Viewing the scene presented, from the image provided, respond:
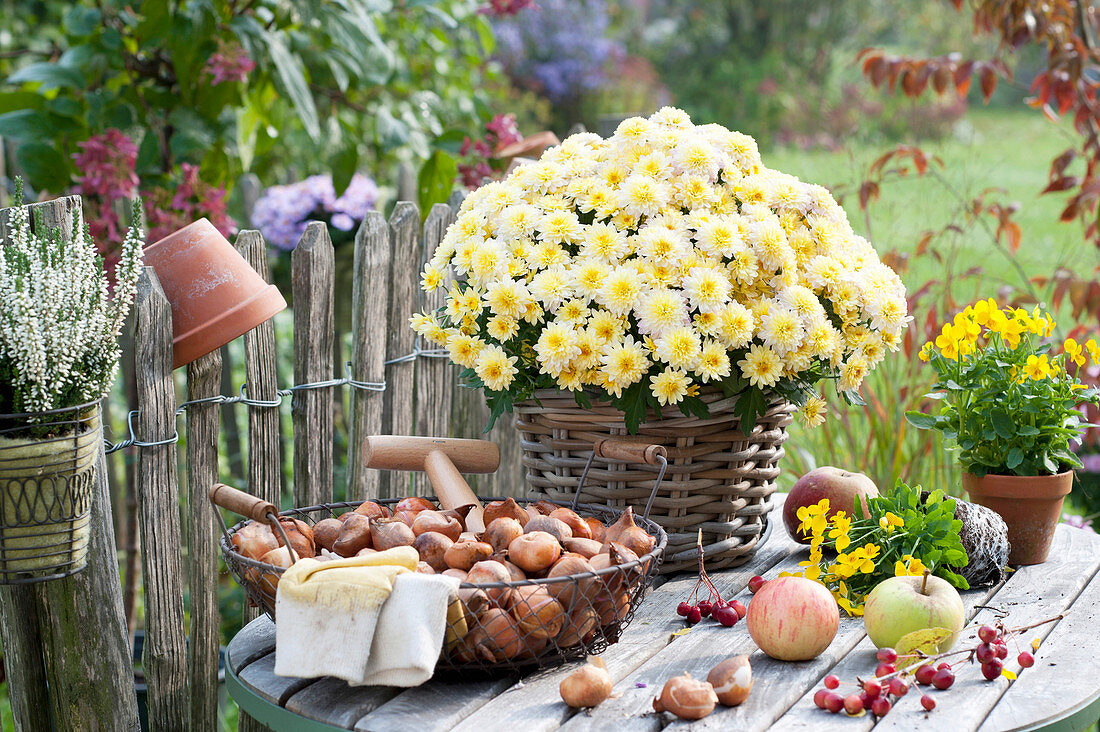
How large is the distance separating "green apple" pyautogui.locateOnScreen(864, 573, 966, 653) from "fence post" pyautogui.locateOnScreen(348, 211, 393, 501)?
1.10 meters

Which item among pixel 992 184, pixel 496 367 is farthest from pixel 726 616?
pixel 992 184

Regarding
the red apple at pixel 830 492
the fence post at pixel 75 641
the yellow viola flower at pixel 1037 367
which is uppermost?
the yellow viola flower at pixel 1037 367

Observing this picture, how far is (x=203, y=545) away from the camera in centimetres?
179

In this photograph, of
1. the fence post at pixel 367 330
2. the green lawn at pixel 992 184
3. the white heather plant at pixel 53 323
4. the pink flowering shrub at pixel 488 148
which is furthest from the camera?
the green lawn at pixel 992 184

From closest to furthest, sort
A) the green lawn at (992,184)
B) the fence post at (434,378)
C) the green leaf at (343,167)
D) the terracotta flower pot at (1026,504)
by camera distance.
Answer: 1. the terracotta flower pot at (1026,504)
2. the fence post at (434,378)
3. the green leaf at (343,167)
4. the green lawn at (992,184)

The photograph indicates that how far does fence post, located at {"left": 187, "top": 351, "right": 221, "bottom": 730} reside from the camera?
177 cm

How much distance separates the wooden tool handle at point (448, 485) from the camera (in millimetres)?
1560

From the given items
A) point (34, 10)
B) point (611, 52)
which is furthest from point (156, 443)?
point (611, 52)

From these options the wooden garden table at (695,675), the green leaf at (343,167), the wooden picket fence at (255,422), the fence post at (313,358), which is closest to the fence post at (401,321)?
the wooden picket fence at (255,422)

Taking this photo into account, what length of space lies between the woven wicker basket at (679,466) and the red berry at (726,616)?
0.18m

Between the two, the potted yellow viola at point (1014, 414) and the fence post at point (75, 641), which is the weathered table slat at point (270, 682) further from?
the potted yellow viola at point (1014, 414)

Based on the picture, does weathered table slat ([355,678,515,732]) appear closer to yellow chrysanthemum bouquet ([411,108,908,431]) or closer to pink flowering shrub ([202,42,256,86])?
yellow chrysanthemum bouquet ([411,108,908,431])

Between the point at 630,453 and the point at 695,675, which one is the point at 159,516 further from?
the point at 695,675

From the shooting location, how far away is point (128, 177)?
2312 millimetres
